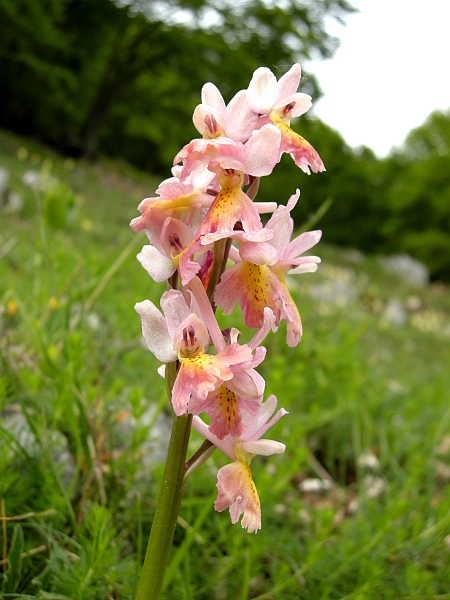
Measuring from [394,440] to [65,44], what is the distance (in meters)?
14.5

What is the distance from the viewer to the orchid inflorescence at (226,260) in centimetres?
59

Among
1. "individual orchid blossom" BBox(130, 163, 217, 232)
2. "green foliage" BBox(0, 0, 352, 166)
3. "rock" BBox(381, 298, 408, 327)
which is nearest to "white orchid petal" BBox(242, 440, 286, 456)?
"individual orchid blossom" BBox(130, 163, 217, 232)

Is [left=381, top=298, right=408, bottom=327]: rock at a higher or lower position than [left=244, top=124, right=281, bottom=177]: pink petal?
lower

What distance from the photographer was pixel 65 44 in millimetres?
13938

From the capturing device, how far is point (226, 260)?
64cm

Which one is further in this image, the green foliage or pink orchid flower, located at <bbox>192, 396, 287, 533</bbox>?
the green foliage

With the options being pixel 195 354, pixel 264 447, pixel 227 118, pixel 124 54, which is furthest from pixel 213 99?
pixel 124 54

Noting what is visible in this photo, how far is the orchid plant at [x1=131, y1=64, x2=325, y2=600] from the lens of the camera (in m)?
0.59

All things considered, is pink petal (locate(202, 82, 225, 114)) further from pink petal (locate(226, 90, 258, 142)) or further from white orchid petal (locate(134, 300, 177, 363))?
white orchid petal (locate(134, 300, 177, 363))

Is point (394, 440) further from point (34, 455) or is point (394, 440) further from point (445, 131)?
point (445, 131)

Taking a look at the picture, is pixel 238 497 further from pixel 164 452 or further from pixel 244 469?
pixel 164 452

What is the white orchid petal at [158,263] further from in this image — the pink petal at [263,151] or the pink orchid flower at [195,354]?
the pink petal at [263,151]

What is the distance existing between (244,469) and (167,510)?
0.31 feet

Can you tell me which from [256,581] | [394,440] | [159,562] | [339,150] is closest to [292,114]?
[159,562]
